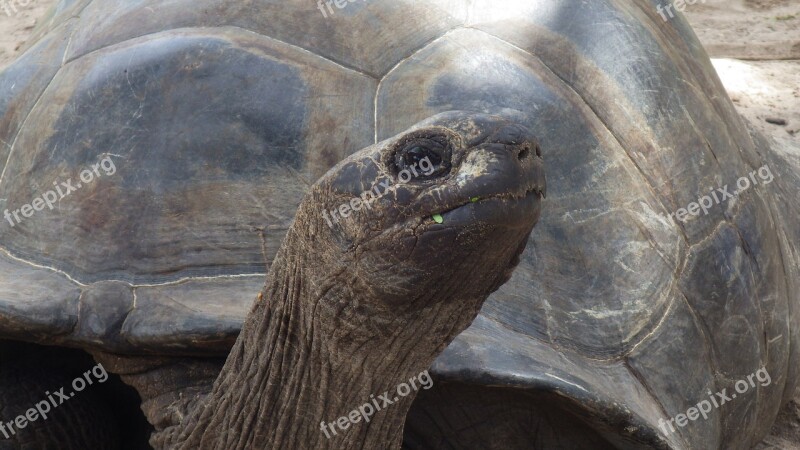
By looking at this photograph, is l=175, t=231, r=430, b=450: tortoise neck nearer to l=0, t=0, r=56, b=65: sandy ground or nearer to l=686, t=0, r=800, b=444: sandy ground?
l=686, t=0, r=800, b=444: sandy ground

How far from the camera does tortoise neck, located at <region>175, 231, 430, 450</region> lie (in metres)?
2.31

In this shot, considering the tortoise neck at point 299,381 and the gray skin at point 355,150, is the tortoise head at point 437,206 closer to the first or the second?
the tortoise neck at point 299,381

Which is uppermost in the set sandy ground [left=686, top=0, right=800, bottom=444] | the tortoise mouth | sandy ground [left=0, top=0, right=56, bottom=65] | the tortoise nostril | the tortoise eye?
the tortoise eye

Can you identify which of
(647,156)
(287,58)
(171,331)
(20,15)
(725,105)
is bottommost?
(20,15)

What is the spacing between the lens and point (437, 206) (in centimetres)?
200

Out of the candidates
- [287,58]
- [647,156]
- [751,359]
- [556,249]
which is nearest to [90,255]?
[287,58]

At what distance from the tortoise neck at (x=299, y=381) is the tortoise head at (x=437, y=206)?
0.19 m

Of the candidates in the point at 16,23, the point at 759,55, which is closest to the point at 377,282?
the point at 759,55

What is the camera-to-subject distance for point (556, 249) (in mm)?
2869

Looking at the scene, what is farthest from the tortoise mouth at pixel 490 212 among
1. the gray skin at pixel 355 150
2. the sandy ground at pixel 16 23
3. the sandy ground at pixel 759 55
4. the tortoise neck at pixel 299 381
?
the sandy ground at pixel 16 23

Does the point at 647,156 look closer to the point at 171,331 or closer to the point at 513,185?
the point at 513,185

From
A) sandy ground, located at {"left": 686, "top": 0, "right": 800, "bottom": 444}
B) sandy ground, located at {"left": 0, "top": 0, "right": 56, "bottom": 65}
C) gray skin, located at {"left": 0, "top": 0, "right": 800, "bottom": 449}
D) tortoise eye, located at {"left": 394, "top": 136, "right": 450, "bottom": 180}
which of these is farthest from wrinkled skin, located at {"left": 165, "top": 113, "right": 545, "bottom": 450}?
sandy ground, located at {"left": 0, "top": 0, "right": 56, "bottom": 65}

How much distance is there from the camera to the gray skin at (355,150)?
269cm

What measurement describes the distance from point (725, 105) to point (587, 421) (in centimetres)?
171
